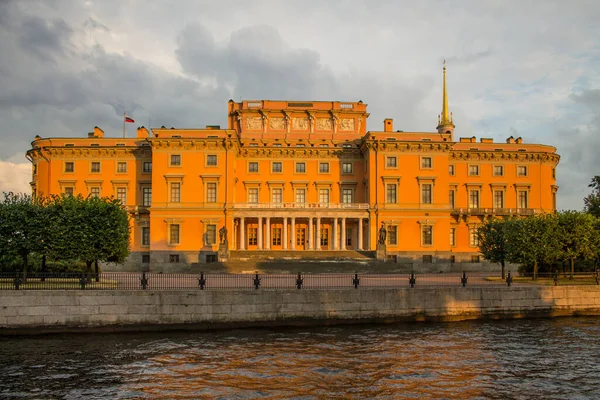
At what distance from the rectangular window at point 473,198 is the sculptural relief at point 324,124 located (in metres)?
17.3

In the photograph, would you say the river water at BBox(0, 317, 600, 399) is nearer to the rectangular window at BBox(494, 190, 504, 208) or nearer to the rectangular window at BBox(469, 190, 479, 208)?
the rectangular window at BBox(469, 190, 479, 208)

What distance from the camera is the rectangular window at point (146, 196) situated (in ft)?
182

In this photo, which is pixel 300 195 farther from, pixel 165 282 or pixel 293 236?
pixel 165 282

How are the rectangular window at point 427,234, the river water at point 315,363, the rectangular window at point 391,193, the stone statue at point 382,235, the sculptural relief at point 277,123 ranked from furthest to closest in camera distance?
the sculptural relief at point 277,123, the rectangular window at point 391,193, the rectangular window at point 427,234, the stone statue at point 382,235, the river water at point 315,363

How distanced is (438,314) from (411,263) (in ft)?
83.1

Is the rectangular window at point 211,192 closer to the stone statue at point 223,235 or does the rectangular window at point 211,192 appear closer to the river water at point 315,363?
the stone statue at point 223,235

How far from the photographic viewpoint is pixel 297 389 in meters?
15.6

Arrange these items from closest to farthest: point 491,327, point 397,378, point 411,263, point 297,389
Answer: point 297,389, point 397,378, point 491,327, point 411,263

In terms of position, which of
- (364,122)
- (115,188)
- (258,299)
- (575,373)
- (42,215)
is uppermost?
(364,122)

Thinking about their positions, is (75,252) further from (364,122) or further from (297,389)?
(364,122)

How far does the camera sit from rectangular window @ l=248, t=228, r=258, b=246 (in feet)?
181

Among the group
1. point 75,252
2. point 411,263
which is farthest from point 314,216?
point 75,252

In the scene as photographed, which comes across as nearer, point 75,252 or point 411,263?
point 75,252

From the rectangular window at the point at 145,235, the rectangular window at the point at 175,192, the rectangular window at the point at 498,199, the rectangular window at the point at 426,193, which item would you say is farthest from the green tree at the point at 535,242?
the rectangular window at the point at 145,235
